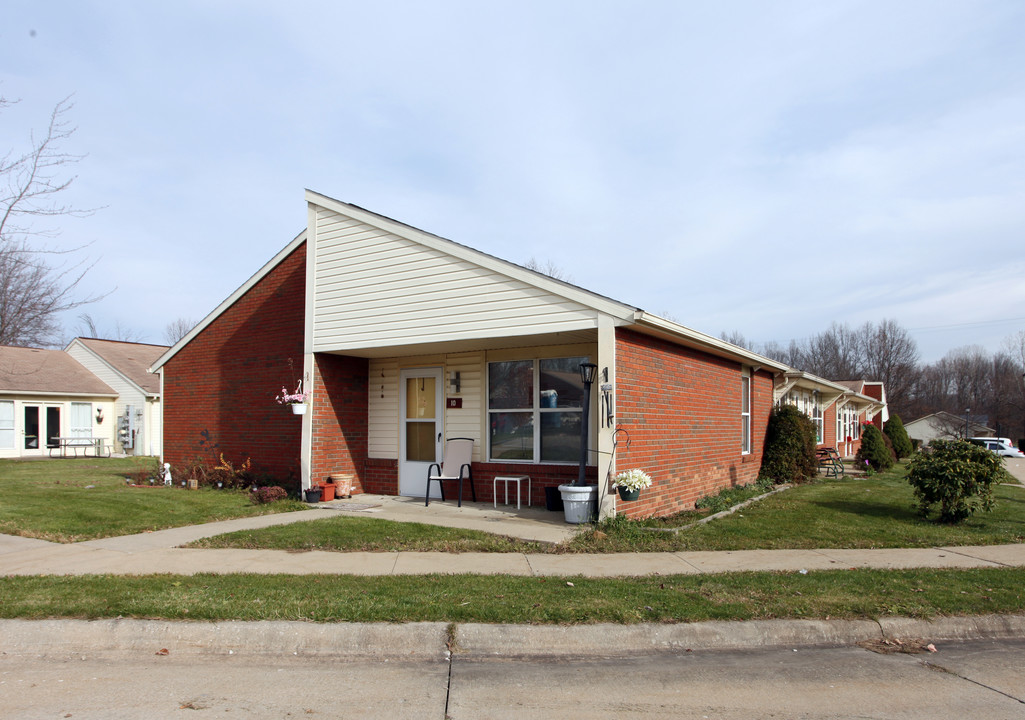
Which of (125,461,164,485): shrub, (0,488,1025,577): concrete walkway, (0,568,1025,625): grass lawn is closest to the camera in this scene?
(0,568,1025,625): grass lawn

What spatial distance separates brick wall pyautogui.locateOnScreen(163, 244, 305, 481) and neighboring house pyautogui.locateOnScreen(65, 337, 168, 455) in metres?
12.1

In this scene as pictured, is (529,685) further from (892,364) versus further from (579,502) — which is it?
(892,364)

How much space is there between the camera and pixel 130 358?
3067cm

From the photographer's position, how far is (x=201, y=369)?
51.6 feet

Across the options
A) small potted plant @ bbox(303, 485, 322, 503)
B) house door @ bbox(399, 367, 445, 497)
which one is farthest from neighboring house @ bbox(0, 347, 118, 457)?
house door @ bbox(399, 367, 445, 497)

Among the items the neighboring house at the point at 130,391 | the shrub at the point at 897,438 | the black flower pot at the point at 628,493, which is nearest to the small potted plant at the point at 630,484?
the black flower pot at the point at 628,493

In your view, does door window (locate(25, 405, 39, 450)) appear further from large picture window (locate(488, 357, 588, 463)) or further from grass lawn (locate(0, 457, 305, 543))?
large picture window (locate(488, 357, 588, 463))

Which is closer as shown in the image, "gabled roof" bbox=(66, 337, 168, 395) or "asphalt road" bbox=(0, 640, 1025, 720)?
"asphalt road" bbox=(0, 640, 1025, 720)

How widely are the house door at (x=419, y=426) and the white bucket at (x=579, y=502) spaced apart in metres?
3.61

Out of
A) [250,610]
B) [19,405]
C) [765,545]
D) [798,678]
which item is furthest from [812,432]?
[19,405]

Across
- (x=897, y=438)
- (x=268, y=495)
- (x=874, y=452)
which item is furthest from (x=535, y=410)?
(x=897, y=438)

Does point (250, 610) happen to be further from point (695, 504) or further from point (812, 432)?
point (812, 432)

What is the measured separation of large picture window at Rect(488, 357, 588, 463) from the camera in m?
11.2

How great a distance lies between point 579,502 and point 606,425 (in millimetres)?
1126
